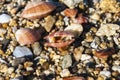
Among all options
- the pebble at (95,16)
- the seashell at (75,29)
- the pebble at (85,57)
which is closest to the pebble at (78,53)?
the pebble at (85,57)

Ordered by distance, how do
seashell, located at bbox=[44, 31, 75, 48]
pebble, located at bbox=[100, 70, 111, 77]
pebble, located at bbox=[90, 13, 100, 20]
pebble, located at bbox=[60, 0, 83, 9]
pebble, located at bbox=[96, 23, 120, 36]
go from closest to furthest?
1. pebble, located at bbox=[100, 70, 111, 77]
2. seashell, located at bbox=[44, 31, 75, 48]
3. pebble, located at bbox=[96, 23, 120, 36]
4. pebble, located at bbox=[90, 13, 100, 20]
5. pebble, located at bbox=[60, 0, 83, 9]

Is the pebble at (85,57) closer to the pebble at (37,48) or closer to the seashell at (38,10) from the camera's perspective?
the pebble at (37,48)

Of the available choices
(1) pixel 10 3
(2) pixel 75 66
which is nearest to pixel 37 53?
(2) pixel 75 66

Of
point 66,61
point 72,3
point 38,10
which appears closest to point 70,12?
point 72,3

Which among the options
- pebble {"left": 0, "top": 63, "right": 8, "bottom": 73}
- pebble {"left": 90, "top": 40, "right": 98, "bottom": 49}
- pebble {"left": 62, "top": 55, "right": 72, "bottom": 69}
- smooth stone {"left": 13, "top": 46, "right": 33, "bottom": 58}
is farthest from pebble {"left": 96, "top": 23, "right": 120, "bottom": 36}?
pebble {"left": 0, "top": 63, "right": 8, "bottom": 73}

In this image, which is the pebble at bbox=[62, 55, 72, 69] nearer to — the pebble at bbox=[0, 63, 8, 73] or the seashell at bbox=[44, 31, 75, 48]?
the seashell at bbox=[44, 31, 75, 48]

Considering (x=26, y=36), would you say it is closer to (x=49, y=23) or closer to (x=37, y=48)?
(x=37, y=48)
